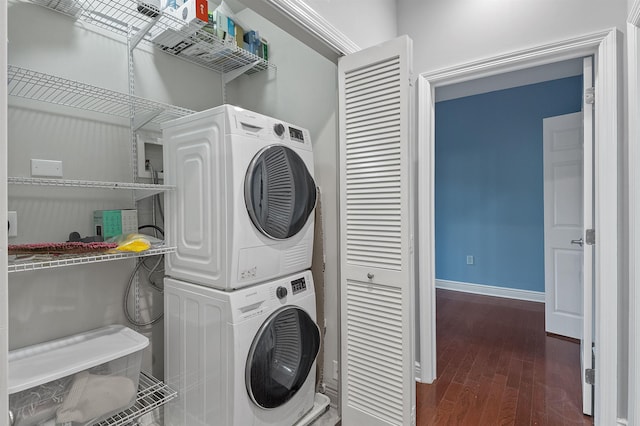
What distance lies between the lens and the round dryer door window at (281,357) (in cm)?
145

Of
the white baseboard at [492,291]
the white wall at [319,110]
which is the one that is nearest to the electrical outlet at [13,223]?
the white wall at [319,110]

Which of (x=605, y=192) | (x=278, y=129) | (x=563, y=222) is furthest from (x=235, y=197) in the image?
(x=563, y=222)

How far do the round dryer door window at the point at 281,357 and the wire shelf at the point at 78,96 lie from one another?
1.29m

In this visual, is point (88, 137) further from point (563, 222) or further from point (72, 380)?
point (563, 222)

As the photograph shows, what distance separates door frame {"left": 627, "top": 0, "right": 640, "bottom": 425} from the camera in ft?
4.93

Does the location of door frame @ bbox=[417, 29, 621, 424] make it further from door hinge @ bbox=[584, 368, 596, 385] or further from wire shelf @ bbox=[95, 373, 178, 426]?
wire shelf @ bbox=[95, 373, 178, 426]

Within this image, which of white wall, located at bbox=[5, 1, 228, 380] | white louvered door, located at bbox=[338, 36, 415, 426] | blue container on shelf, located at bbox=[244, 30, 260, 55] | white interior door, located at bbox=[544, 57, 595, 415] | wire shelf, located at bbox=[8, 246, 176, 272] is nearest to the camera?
wire shelf, located at bbox=[8, 246, 176, 272]

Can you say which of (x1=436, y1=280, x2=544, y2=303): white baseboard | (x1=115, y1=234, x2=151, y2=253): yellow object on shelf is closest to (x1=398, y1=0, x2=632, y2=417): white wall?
(x1=115, y1=234, x2=151, y2=253): yellow object on shelf

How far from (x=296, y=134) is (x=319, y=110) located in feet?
1.33

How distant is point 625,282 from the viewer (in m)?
1.65

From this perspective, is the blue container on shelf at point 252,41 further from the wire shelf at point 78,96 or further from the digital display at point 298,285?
the digital display at point 298,285

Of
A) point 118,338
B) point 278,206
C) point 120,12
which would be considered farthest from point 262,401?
point 120,12

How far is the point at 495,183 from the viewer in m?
4.17

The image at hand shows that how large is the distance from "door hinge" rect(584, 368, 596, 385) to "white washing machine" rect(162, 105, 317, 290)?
178 centimetres
